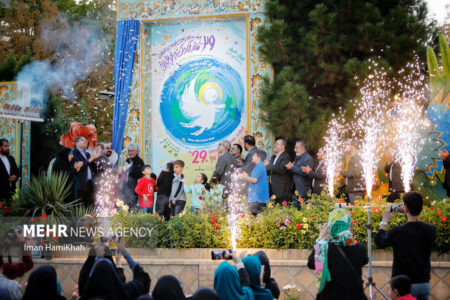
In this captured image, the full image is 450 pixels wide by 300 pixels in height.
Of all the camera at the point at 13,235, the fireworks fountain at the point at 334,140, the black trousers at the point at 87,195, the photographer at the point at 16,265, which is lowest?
the photographer at the point at 16,265

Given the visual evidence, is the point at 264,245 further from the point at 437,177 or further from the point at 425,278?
the point at 437,177

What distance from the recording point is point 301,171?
941cm

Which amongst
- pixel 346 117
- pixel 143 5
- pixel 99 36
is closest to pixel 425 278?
pixel 346 117

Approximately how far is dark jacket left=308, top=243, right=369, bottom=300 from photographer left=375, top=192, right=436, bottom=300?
43cm

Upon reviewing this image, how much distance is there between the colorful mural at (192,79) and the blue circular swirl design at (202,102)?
2cm

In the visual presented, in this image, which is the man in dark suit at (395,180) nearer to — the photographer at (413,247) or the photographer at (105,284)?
the photographer at (413,247)

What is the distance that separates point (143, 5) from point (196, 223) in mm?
6590

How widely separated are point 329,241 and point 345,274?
0.30m

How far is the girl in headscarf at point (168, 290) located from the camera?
186 inches

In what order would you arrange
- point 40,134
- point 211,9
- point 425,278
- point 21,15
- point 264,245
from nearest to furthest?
point 425,278 → point 264,245 → point 211,9 → point 40,134 → point 21,15

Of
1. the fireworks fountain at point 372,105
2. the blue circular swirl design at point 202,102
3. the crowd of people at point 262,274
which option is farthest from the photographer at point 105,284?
the blue circular swirl design at point 202,102

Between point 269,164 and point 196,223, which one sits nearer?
point 196,223

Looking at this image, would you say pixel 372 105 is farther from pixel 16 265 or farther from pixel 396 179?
pixel 16 265

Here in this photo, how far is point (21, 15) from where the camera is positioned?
2100cm
